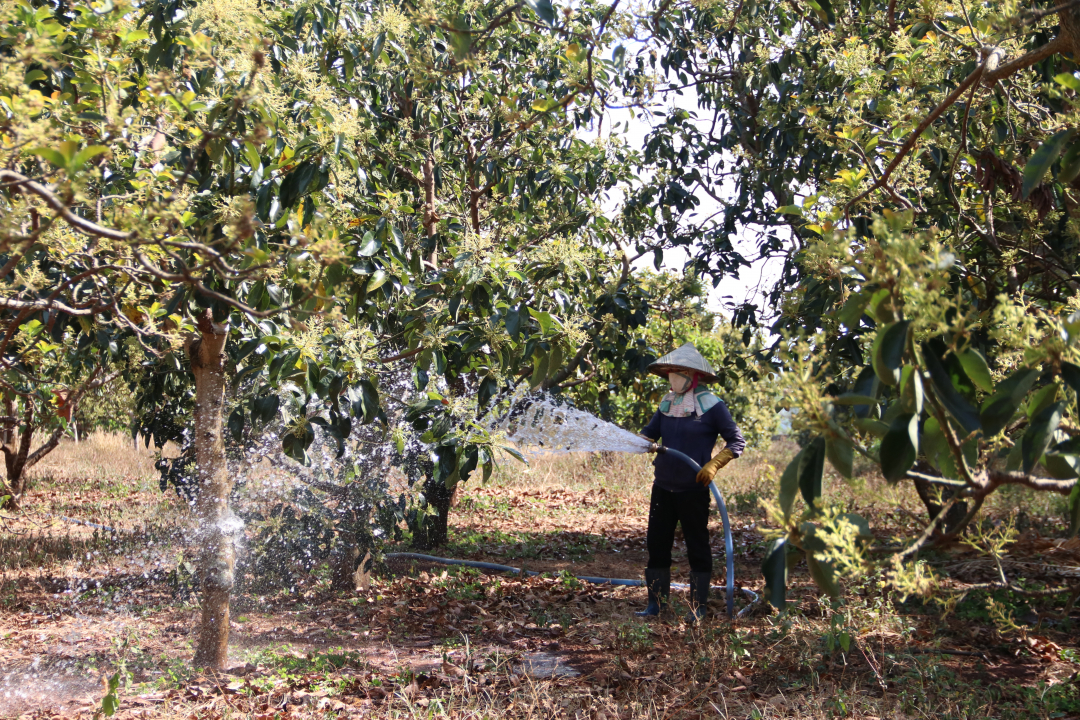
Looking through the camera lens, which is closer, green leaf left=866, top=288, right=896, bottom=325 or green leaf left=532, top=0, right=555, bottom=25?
green leaf left=866, top=288, right=896, bottom=325

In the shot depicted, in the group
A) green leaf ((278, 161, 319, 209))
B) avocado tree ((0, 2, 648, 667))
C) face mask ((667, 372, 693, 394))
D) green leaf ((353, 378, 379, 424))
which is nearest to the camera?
avocado tree ((0, 2, 648, 667))

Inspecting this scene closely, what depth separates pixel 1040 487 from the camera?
1.53 metres

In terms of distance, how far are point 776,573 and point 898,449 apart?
0.34 m

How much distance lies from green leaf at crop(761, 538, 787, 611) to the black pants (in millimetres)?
3077

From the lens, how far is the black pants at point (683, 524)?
460cm

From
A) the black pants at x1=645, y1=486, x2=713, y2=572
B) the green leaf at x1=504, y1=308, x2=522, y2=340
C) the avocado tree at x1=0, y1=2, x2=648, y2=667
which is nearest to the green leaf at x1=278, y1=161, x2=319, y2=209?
the avocado tree at x1=0, y1=2, x2=648, y2=667

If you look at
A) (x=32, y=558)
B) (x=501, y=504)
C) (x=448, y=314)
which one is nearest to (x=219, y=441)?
(x=448, y=314)

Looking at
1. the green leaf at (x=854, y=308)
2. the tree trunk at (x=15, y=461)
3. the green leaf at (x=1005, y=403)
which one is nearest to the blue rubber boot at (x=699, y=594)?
the green leaf at (x=854, y=308)

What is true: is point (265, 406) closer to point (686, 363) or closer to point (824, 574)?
point (824, 574)

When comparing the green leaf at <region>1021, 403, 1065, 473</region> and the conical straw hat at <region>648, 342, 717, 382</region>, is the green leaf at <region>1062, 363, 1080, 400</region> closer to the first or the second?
the green leaf at <region>1021, 403, 1065, 473</region>

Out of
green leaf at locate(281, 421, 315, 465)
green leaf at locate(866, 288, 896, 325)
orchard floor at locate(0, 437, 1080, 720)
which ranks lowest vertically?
orchard floor at locate(0, 437, 1080, 720)

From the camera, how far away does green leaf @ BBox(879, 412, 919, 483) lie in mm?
1290

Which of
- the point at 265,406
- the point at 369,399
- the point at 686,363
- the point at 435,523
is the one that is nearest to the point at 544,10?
the point at 369,399

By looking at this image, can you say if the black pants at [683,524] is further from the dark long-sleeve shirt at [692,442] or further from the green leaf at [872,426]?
the green leaf at [872,426]
